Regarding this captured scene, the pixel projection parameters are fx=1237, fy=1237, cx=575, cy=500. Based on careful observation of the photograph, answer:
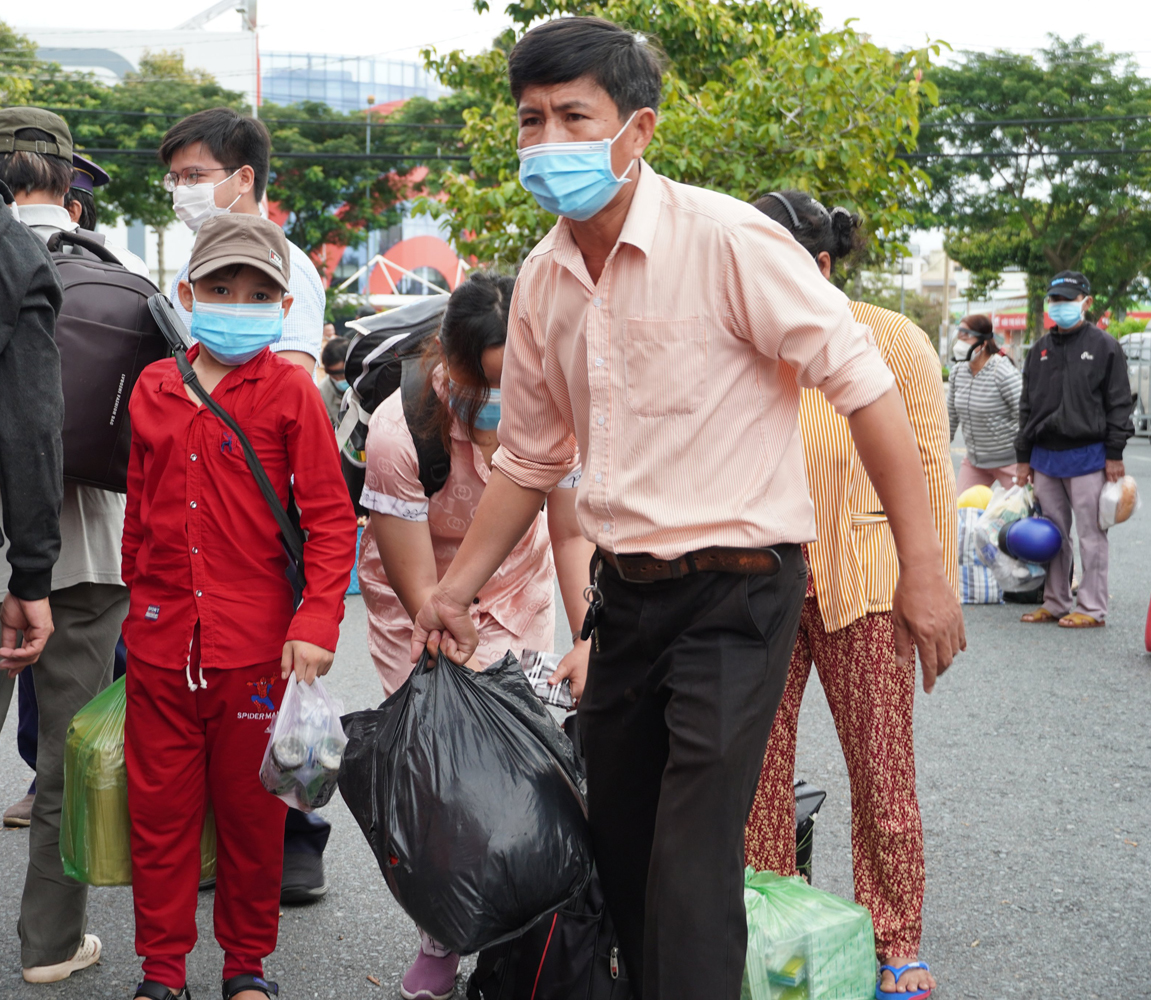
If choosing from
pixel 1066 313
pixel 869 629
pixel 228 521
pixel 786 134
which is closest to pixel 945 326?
pixel 786 134

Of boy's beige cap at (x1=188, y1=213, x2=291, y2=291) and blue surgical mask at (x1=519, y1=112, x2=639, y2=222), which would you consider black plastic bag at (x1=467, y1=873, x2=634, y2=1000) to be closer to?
blue surgical mask at (x1=519, y1=112, x2=639, y2=222)

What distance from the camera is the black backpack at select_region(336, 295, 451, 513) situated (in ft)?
10.6

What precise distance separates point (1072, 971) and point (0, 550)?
289cm

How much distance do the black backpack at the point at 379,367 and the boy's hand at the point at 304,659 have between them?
0.55 m

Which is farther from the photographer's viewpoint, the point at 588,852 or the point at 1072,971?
the point at 1072,971

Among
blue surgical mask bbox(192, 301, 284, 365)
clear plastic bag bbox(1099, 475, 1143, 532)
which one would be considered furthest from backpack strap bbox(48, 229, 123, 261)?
clear plastic bag bbox(1099, 475, 1143, 532)

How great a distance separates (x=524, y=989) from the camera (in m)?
2.70

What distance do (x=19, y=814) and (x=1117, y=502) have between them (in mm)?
6132

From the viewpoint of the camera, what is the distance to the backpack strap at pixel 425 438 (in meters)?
3.06

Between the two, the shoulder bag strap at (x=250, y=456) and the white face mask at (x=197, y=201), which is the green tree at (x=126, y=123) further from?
the shoulder bag strap at (x=250, y=456)

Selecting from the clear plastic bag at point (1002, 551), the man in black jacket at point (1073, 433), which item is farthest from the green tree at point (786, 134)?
the clear plastic bag at point (1002, 551)

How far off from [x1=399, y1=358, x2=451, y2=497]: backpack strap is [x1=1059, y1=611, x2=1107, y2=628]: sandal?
572 centimetres

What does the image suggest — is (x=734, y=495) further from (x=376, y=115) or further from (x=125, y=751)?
(x=376, y=115)

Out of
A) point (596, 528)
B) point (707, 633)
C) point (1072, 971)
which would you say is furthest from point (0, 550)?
point (1072, 971)
